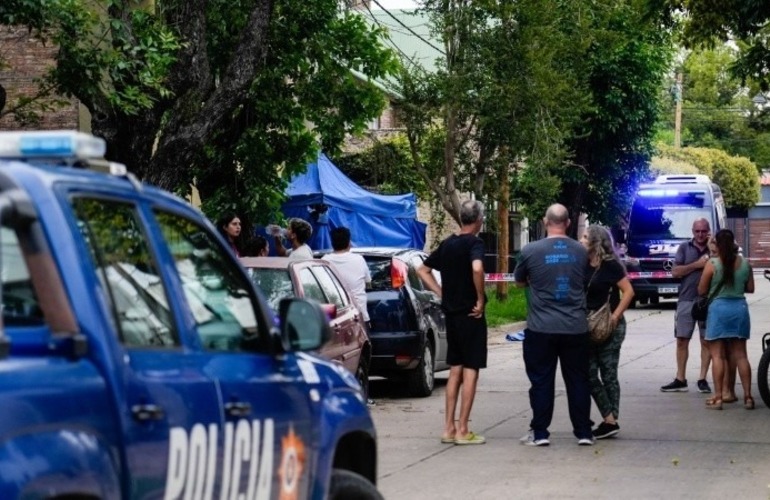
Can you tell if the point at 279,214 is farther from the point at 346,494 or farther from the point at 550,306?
the point at 346,494

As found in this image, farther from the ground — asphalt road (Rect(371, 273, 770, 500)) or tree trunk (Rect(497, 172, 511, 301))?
tree trunk (Rect(497, 172, 511, 301))

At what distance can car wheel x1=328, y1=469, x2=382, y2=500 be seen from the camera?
5.89 m

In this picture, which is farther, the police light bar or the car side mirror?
the car side mirror

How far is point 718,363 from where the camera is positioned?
14711 mm

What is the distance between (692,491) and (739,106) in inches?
3743

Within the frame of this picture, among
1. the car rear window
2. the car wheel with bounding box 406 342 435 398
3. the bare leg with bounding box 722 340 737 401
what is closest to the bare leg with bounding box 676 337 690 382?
the bare leg with bounding box 722 340 737 401

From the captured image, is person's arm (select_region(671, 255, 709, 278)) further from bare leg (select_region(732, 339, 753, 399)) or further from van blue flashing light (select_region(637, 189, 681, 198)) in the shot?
van blue flashing light (select_region(637, 189, 681, 198))

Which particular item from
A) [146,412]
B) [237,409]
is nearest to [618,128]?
[237,409]

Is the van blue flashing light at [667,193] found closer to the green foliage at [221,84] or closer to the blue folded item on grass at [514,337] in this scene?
the blue folded item on grass at [514,337]

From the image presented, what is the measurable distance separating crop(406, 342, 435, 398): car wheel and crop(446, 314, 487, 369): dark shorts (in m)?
3.70

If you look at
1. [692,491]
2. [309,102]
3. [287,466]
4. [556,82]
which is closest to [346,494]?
[287,466]

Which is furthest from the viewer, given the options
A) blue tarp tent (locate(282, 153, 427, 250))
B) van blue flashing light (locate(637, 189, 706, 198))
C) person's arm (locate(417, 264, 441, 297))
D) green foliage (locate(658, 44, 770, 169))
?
green foliage (locate(658, 44, 770, 169))

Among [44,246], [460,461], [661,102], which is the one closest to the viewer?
[44,246]

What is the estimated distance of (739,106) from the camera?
101500 millimetres
